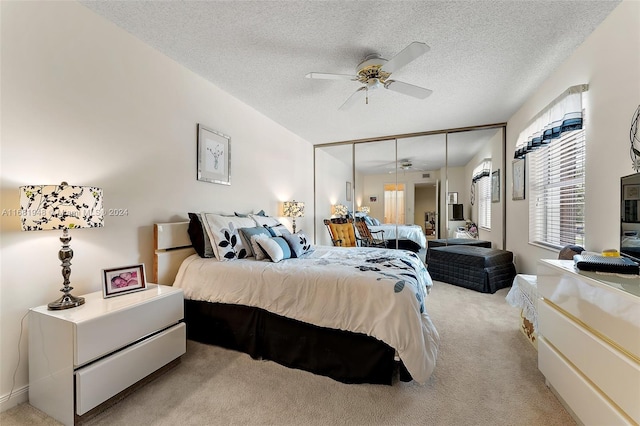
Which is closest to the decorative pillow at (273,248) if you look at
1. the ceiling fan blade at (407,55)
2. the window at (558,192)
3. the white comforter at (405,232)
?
the ceiling fan blade at (407,55)

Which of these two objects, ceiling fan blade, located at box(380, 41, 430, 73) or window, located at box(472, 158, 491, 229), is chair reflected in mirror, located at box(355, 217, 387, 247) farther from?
ceiling fan blade, located at box(380, 41, 430, 73)

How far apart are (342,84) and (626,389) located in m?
2.92

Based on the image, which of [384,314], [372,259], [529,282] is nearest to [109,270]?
[384,314]

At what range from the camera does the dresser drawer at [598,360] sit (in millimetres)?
944

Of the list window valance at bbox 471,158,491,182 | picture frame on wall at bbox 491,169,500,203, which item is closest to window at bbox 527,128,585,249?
picture frame on wall at bbox 491,169,500,203

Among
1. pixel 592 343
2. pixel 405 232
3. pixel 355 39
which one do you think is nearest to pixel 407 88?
pixel 355 39

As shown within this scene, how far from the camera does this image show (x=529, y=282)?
6.82 feet

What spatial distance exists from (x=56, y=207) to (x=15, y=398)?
1.16 meters

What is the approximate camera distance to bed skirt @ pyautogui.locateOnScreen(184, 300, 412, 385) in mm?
1612

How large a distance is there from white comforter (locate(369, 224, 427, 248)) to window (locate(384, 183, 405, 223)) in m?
0.14

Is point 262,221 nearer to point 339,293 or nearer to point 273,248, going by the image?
point 273,248

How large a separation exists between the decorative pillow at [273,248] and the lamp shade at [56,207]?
1.18 meters

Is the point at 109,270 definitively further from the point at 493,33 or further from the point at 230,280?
the point at 493,33

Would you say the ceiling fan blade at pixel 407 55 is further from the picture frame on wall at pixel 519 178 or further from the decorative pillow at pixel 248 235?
the picture frame on wall at pixel 519 178
